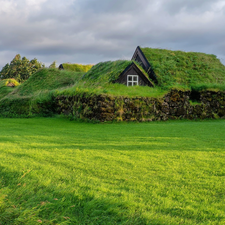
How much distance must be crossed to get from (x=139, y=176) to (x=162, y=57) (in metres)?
23.4

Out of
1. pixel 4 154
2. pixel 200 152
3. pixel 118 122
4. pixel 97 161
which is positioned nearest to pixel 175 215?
pixel 97 161

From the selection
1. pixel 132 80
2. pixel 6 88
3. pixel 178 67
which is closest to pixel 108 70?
pixel 132 80

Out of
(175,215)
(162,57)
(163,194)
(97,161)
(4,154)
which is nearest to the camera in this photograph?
(175,215)

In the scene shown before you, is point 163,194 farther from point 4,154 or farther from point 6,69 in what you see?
point 6,69

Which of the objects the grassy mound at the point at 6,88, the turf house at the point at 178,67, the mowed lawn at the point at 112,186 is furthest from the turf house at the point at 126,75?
the mowed lawn at the point at 112,186

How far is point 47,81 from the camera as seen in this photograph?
99.1 ft

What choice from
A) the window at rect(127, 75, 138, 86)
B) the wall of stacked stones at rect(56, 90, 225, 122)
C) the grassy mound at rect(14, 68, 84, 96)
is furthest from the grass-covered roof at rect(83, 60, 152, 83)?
the grassy mound at rect(14, 68, 84, 96)

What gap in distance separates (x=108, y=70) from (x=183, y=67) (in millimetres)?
8934

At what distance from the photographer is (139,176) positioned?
4613 mm

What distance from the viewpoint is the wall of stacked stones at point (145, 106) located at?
55.4 feet

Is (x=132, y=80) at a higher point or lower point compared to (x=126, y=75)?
lower

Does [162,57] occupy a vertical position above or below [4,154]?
above

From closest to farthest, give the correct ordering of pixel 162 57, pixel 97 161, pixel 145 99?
pixel 97 161, pixel 145 99, pixel 162 57

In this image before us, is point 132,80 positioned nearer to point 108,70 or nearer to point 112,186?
point 108,70
